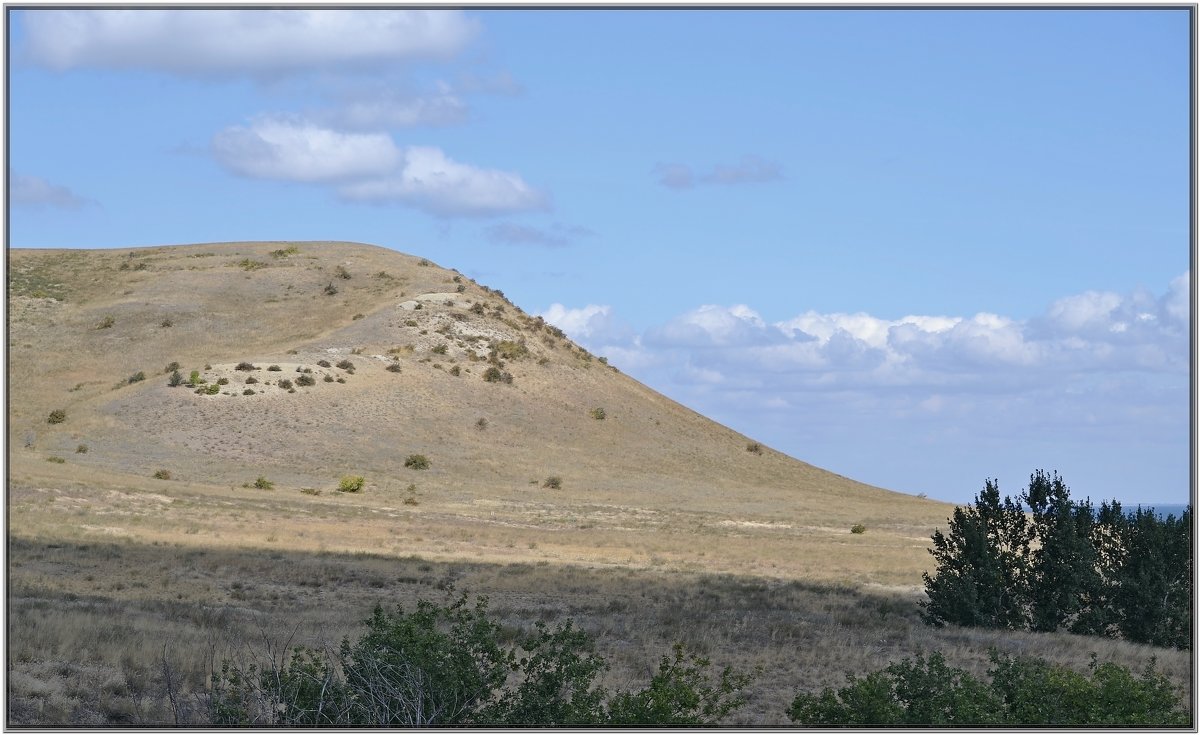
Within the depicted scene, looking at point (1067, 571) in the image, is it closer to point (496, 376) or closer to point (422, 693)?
point (422, 693)

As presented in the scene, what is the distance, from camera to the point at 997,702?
11352 millimetres

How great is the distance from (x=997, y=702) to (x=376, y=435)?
63568 mm

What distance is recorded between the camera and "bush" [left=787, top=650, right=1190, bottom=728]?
35.6 feet

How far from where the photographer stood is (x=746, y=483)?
76.7 metres

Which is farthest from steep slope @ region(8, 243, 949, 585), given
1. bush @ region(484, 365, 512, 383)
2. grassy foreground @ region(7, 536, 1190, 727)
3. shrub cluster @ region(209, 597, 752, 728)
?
shrub cluster @ region(209, 597, 752, 728)

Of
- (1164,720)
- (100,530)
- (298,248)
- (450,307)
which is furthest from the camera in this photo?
(298,248)

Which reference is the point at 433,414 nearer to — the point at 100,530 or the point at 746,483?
the point at 746,483

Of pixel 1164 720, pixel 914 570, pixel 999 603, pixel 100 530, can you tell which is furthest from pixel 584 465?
pixel 1164 720

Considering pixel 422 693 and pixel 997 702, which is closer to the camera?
pixel 422 693

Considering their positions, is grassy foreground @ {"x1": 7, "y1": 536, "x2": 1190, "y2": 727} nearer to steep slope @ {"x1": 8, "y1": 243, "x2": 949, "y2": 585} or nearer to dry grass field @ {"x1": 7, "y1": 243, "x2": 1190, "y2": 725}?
dry grass field @ {"x1": 7, "y1": 243, "x2": 1190, "y2": 725}

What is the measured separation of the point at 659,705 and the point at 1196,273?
6534 mm

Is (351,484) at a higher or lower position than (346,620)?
higher

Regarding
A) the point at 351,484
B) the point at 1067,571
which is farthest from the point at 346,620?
the point at 351,484

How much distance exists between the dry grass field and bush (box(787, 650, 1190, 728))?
334cm
